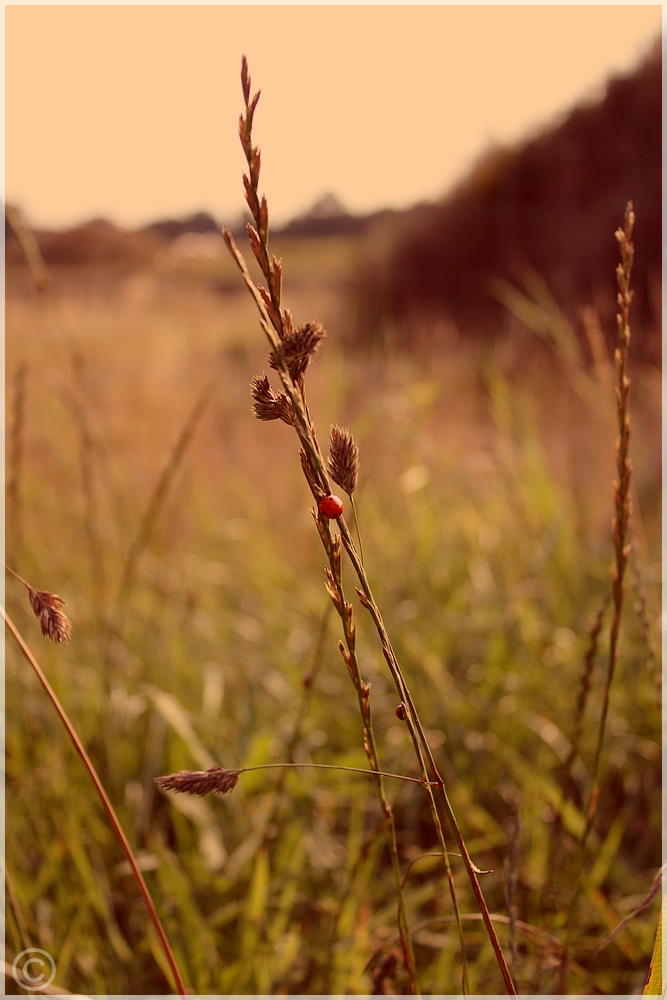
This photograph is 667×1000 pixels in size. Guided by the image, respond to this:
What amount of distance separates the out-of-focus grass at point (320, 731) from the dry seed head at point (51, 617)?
309 millimetres

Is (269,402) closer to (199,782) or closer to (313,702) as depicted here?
(199,782)

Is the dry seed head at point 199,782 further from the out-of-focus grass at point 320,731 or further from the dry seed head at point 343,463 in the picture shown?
the out-of-focus grass at point 320,731

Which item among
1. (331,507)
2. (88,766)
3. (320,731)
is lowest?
(320,731)

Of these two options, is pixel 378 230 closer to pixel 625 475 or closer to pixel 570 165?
pixel 570 165

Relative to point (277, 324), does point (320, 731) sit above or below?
below

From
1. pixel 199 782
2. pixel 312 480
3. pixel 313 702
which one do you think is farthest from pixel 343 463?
pixel 313 702

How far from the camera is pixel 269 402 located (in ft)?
1.01

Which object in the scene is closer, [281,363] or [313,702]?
[281,363]

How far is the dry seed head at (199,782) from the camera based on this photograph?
0.32 metres

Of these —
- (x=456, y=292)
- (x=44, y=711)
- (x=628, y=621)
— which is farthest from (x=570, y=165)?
(x=44, y=711)

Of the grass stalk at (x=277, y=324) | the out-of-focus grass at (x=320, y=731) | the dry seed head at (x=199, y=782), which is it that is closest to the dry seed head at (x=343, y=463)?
the grass stalk at (x=277, y=324)

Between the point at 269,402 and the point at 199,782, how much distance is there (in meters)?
0.18

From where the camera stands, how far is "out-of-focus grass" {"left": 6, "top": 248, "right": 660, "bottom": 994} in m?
0.84

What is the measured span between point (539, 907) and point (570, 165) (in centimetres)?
987
